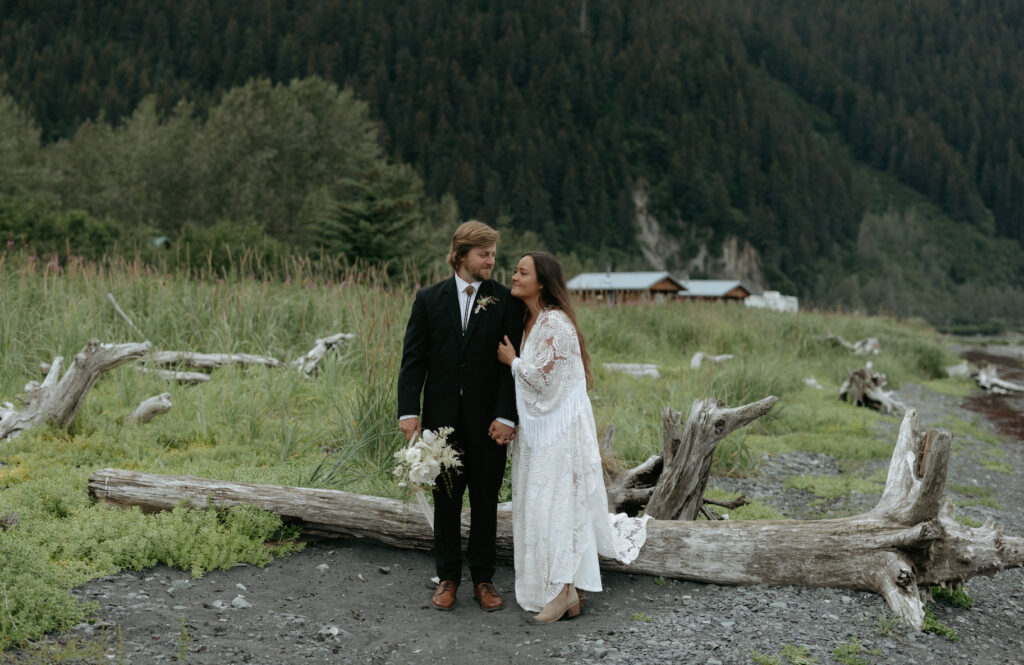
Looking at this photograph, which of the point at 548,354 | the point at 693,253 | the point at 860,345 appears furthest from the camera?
the point at 693,253

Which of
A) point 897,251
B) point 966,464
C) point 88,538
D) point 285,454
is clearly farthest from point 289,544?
point 897,251

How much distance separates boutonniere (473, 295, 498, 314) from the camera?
14.9 ft

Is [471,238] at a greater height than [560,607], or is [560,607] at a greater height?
[471,238]

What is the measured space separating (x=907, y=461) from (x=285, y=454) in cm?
489

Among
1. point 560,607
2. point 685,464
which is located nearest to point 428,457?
point 560,607

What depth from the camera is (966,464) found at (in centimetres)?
1020

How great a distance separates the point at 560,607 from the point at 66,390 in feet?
17.0

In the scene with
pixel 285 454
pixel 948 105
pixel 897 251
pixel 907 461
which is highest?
pixel 948 105

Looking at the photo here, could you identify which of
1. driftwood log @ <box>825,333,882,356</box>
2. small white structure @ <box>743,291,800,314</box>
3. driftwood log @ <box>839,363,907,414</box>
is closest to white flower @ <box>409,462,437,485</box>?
driftwood log @ <box>839,363,907,414</box>

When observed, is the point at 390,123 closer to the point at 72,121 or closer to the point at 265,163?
the point at 72,121

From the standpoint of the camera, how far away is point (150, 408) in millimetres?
7613

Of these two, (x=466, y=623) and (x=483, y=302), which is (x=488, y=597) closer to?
(x=466, y=623)

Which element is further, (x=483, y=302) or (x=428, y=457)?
(x=483, y=302)

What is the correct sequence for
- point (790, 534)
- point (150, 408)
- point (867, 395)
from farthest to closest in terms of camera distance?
1. point (867, 395)
2. point (150, 408)
3. point (790, 534)
